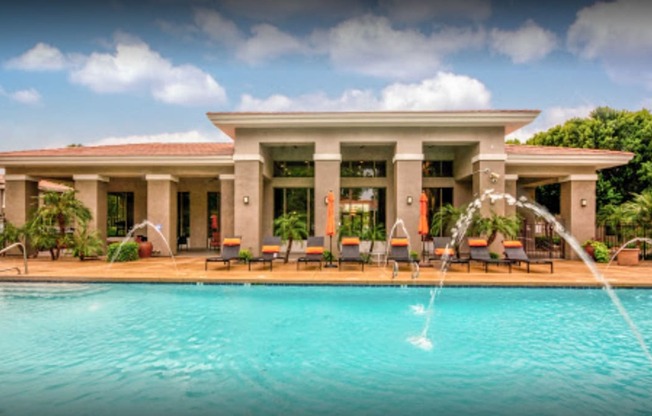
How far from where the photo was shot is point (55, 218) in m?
13.8

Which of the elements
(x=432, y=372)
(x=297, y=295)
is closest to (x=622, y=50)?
(x=432, y=372)

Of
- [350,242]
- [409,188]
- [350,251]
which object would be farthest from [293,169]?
[350,251]

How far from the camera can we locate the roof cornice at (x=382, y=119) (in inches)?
513

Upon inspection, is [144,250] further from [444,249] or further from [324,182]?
Answer: [444,249]

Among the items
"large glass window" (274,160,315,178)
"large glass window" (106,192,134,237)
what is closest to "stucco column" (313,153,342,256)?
"large glass window" (274,160,315,178)

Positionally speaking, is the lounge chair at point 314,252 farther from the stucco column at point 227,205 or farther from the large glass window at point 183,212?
the large glass window at point 183,212

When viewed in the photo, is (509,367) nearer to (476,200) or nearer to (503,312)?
(503,312)

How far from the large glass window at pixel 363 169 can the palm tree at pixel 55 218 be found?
11.0m

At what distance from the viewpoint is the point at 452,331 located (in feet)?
20.0

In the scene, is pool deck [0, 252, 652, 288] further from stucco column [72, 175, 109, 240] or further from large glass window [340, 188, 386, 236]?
large glass window [340, 188, 386, 236]

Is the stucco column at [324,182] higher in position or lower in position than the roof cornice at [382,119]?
lower

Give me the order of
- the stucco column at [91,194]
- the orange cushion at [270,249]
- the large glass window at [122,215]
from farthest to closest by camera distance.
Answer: the large glass window at [122,215] → the stucco column at [91,194] → the orange cushion at [270,249]

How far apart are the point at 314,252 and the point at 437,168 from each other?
830cm

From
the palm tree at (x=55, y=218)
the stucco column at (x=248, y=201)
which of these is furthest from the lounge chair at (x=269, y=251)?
the palm tree at (x=55, y=218)
